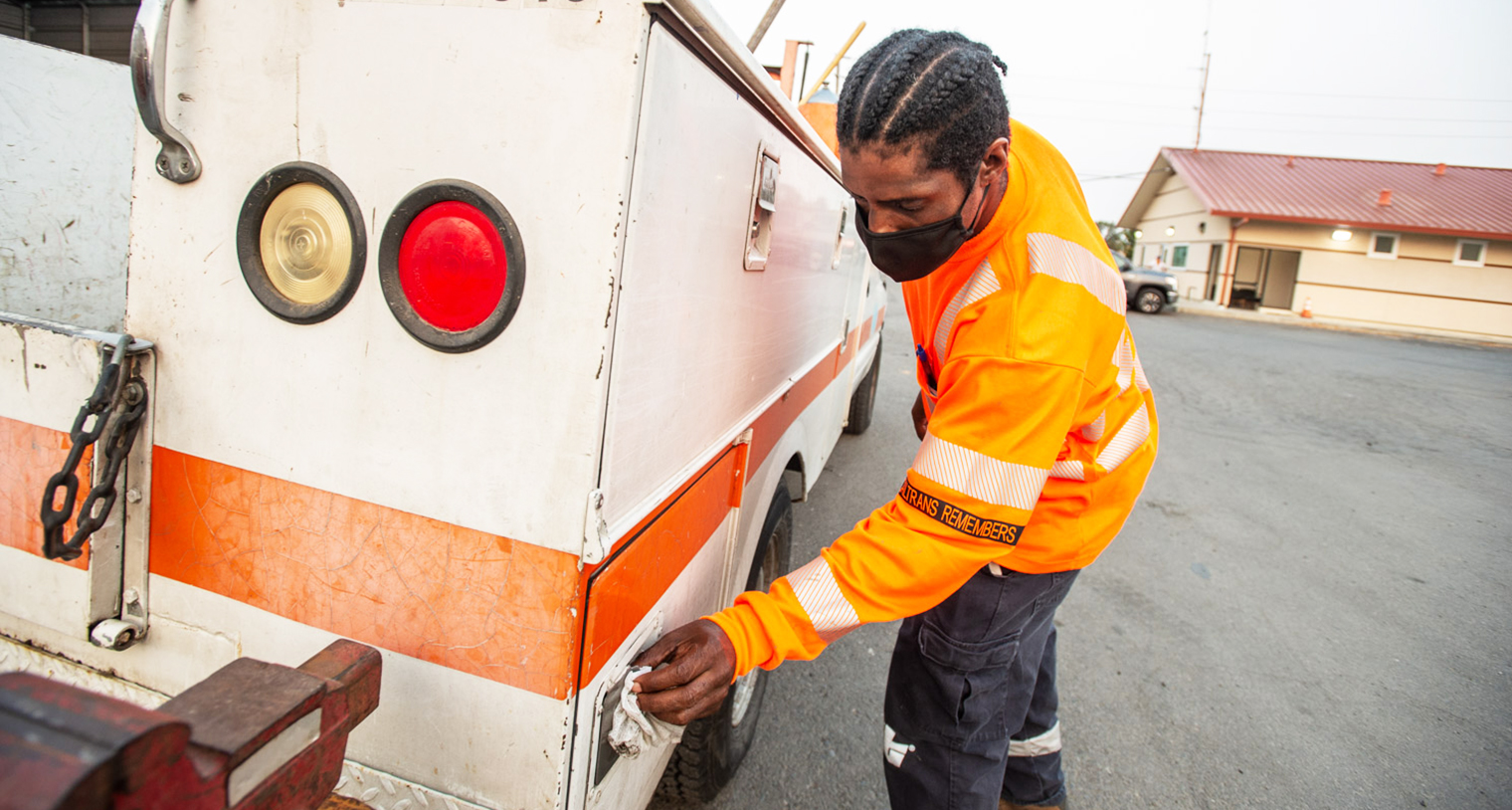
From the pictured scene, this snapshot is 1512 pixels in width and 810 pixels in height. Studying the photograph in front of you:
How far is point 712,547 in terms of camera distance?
1.79m

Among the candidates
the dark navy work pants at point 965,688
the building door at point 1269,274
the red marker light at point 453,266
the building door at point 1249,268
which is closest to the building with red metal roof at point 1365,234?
the building door at point 1249,268

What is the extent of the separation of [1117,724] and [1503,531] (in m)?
4.92

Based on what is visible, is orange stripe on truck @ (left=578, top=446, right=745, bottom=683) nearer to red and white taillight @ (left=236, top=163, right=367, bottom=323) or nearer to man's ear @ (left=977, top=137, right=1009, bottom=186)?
red and white taillight @ (left=236, top=163, right=367, bottom=323)

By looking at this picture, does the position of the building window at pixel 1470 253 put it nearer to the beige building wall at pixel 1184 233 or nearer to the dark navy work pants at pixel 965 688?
the beige building wall at pixel 1184 233

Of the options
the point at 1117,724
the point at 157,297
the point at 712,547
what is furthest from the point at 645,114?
the point at 1117,724

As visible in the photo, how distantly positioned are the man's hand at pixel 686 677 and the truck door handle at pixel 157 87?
1.10 meters

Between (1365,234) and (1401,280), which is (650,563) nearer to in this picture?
(1365,234)

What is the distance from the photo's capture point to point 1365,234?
20797 millimetres

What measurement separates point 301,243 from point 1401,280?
27.7 meters

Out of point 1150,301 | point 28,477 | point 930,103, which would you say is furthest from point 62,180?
→ point 1150,301

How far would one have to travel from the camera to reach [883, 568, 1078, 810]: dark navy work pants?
1727 mm

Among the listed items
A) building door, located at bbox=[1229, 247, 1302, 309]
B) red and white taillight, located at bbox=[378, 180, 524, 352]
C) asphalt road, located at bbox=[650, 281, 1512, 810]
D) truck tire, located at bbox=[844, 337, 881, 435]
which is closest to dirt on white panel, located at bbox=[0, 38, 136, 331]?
red and white taillight, located at bbox=[378, 180, 524, 352]

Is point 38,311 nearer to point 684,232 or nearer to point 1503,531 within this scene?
point 684,232

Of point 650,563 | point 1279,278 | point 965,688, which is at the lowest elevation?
point 965,688
